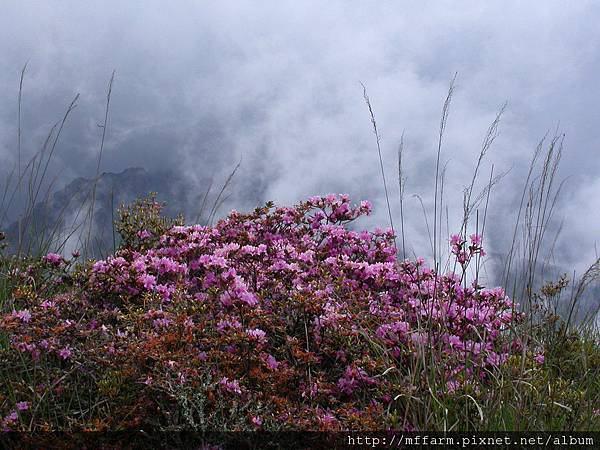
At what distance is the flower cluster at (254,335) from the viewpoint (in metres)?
3.68

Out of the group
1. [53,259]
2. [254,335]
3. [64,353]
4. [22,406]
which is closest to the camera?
[22,406]

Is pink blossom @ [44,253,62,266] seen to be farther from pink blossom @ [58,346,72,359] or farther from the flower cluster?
pink blossom @ [58,346,72,359]

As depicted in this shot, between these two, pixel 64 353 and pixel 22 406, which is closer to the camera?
pixel 22 406

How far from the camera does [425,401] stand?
377cm

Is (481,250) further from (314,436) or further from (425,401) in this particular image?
(314,436)

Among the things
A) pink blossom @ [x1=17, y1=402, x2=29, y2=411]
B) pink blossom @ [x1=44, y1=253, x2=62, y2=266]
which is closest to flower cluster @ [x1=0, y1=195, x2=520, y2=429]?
pink blossom @ [x1=44, y1=253, x2=62, y2=266]

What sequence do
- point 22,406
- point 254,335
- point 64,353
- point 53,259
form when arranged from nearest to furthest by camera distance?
point 22,406
point 254,335
point 64,353
point 53,259

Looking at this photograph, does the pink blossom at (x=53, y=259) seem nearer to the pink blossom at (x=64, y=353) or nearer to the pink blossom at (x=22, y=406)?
the pink blossom at (x=64, y=353)

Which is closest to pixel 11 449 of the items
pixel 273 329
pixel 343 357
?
pixel 273 329

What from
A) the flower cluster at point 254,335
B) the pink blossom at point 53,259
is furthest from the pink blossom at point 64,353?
the pink blossom at point 53,259

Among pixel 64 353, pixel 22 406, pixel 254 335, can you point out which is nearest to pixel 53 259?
pixel 64 353

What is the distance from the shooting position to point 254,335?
3895 mm

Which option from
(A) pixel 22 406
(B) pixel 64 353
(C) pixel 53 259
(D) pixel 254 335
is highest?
(C) pixel 53 259

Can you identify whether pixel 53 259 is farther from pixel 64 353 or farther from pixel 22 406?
pixel 22 406
